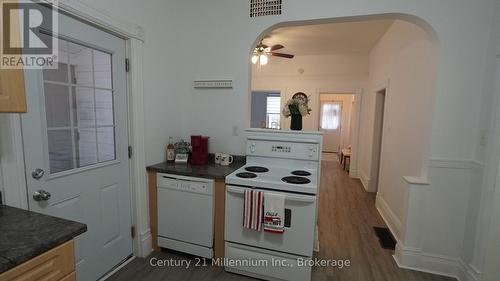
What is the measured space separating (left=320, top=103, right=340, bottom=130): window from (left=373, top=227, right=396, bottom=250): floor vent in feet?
21.2

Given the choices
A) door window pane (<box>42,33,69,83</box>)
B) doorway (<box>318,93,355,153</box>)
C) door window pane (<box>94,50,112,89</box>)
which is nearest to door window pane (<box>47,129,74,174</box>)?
door window pane (<box>42,33,69,83</box>)

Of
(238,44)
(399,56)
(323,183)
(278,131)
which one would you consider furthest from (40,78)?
(323,183)

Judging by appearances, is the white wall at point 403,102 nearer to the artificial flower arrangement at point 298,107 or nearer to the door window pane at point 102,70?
the artificial flower arrangement at point 298,107

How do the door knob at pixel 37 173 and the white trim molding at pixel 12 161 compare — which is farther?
the door knob at pixel 37 173

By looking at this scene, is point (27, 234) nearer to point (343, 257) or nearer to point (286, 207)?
point (286, 207)

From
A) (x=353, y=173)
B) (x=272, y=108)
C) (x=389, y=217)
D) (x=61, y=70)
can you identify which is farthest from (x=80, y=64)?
(x=272, y=108)

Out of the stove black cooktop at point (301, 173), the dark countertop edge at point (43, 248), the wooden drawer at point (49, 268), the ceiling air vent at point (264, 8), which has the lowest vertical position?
the wooden drawer at point (49, 268)

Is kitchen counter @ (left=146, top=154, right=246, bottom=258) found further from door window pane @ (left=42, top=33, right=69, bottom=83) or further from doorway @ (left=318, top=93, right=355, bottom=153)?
doorway @ (left=318, top=93, right=355, bottom=153)

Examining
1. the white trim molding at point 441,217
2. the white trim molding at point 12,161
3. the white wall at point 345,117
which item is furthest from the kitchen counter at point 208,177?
the white wall at point 345,117

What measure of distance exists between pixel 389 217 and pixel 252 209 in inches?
90.4

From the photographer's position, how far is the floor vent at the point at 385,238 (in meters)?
2.66

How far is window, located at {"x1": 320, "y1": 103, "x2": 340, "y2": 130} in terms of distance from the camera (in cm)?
918

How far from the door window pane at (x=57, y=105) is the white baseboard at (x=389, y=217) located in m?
3.26

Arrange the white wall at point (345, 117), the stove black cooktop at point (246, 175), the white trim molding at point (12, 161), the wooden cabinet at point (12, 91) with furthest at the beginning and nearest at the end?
the white wall at point (345, 117), the stove black cooktop at point (246, 175), the white trim molding at point (12, 161), the wooden cabinet at point (12, 91)
